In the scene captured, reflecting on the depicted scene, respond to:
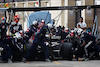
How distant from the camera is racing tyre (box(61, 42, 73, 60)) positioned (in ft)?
49.9

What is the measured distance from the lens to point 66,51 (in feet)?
50.0

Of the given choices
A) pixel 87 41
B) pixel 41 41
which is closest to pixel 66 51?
pixel 87 41

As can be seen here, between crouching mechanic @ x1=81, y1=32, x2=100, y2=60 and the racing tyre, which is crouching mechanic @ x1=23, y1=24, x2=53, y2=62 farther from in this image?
crouching mechanic @ x1=81, y1=32, x2=100, y2=60

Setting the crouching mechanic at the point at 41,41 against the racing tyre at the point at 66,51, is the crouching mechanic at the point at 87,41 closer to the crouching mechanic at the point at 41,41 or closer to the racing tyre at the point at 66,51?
Result: the racing tyre at the point at 66,51

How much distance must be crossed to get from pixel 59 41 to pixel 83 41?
1.31 m

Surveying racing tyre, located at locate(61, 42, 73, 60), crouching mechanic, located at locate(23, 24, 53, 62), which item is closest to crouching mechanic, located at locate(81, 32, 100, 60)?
racing tyre, located at locate(61, 42, 73, 60)

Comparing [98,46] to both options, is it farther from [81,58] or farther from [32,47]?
[32,47]

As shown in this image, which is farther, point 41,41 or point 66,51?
point 66,51

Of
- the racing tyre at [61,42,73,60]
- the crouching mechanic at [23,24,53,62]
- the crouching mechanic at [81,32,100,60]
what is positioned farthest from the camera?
the racing tyre at [61,42,73,60]

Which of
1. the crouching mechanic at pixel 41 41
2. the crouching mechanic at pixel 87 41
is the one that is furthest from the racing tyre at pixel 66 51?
the crouching mechanic at pixel 41 41

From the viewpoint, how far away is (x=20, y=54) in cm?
1485

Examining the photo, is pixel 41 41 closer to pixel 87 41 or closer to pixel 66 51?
pixel 66 51

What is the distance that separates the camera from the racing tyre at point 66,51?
1520cm

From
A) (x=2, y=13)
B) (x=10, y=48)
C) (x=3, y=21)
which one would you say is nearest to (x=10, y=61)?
(x=10, y=48)
